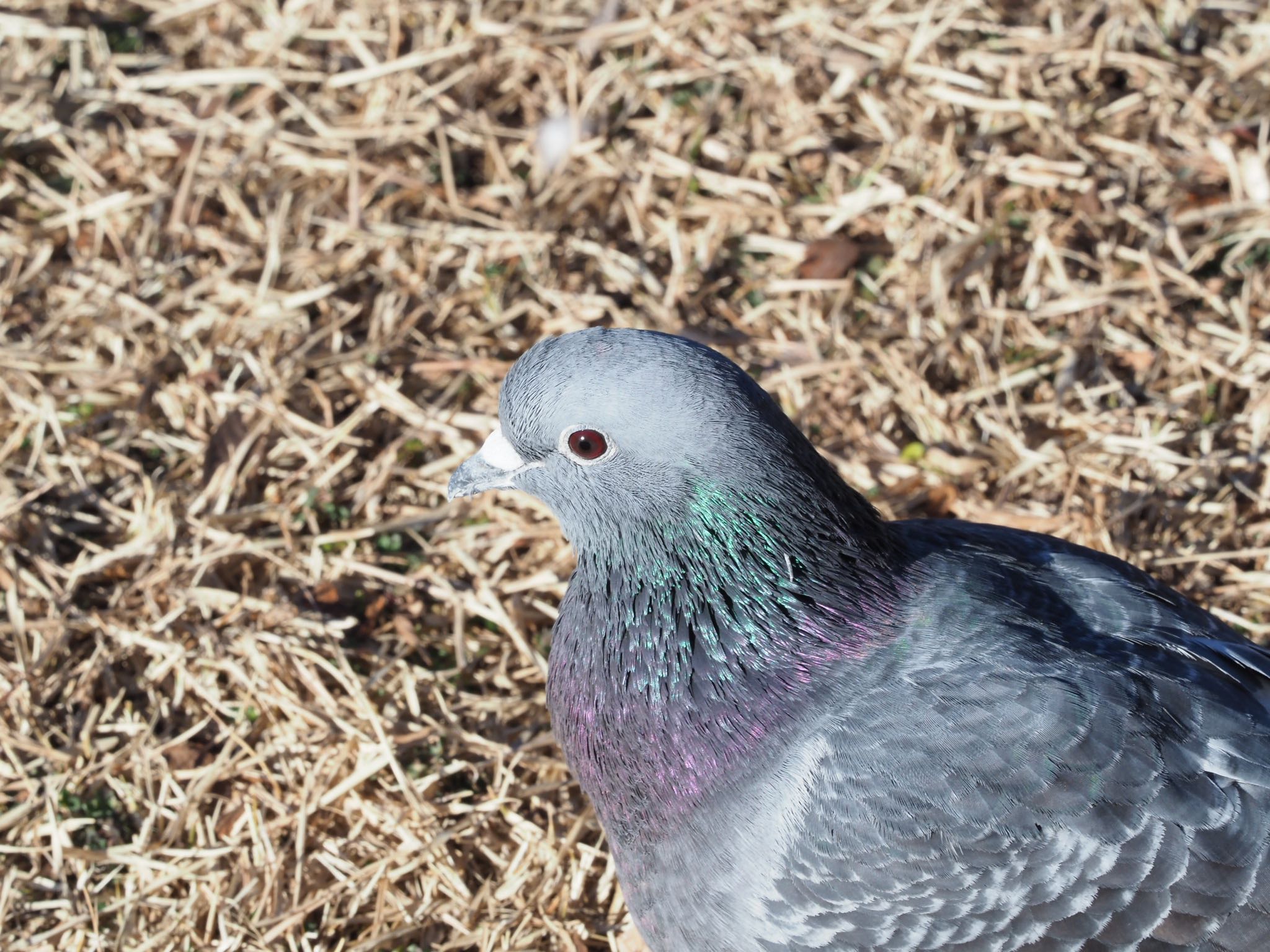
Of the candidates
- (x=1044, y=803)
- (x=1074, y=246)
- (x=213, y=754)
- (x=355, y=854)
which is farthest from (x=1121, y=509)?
(x=213, y=754)

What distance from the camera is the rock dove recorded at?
257cm

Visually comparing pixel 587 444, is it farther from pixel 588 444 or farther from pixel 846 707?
pixel 846 707

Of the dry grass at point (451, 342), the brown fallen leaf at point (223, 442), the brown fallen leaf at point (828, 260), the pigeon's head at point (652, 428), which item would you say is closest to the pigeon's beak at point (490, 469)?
the pigeon's head at point (652, 428)

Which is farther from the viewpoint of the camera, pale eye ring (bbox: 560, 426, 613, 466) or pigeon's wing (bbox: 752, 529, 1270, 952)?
pale eye ring (bbox: 560, 426, 613, 466)

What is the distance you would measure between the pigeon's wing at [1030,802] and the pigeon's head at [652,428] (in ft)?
1.73

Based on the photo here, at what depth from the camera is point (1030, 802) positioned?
102 inches

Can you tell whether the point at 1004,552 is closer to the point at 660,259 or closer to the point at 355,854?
the point at 355,854

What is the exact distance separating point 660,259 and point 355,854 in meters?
2.81

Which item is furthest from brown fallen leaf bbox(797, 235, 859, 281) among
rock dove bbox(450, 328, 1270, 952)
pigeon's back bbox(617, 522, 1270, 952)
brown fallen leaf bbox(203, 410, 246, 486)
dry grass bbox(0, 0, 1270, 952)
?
pigeon's back bbox(617, 522, 1270, 952)

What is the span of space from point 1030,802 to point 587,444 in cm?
127

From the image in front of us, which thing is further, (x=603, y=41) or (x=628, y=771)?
(x=603, y=41)

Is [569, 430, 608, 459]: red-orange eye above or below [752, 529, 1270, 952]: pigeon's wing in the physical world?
above

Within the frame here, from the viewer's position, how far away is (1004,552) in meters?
3.17

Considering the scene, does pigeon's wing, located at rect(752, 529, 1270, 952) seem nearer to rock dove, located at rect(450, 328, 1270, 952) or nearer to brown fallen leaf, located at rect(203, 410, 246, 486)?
rock dove, located at rect(450, 328, 1270, 952)
